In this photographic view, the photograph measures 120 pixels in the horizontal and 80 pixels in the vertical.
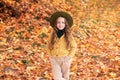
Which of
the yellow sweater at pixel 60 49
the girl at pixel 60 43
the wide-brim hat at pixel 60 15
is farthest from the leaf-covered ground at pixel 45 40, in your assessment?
the wide-brim hat at pixel 60 15

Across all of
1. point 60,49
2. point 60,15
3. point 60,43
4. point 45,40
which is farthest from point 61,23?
point 45,40

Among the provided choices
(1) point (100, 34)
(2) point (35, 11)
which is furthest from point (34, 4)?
(1) point (100, 34)

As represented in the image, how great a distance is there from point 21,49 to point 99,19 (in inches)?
247

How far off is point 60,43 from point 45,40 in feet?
14.8

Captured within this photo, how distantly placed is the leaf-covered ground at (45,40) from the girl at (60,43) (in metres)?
1.98

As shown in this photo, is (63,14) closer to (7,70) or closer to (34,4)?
(7,70)

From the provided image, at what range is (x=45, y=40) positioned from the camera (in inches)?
429

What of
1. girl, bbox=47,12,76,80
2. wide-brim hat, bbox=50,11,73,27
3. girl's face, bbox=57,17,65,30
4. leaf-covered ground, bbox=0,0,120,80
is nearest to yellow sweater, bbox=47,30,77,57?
girl, bbox=47,12,76,80

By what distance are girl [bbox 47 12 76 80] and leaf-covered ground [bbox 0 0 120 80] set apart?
6.50 feet

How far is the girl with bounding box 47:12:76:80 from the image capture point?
6.39 m

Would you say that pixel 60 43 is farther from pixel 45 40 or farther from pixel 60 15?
pixel 45 40

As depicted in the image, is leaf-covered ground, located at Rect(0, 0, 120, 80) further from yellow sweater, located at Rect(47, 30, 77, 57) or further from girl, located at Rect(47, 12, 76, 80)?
yellow sweater, located at Rect(47, 30, 77, 57)

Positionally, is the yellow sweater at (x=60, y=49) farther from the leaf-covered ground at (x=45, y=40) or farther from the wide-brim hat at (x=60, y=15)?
the leaf-covered ground at (x=45, y=40)

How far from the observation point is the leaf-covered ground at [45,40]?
28.8ft
